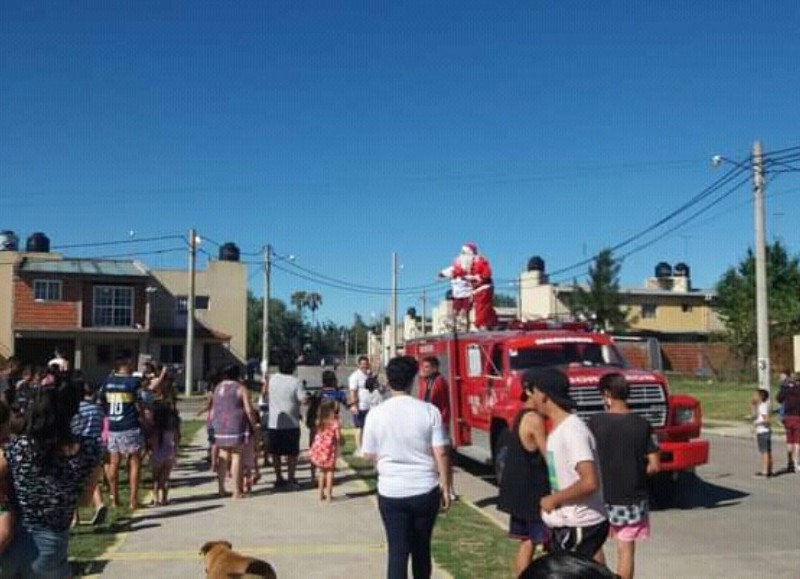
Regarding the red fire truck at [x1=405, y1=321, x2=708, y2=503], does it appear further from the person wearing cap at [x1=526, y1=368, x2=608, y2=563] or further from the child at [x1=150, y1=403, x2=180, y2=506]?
the person wearing cap at [x1=526, y1=368, x2=608, y2=563]

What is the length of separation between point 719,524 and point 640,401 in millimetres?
1889

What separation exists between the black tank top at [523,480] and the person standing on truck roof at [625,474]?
1.96ft

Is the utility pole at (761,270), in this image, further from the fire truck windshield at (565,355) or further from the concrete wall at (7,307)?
the concrete wall at (7,307)

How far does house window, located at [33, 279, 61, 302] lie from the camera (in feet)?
149

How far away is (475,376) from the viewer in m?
13.4

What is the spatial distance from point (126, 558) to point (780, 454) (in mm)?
14587

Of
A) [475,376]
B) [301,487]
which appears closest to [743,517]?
[475,376]

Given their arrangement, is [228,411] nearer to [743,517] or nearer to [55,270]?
[743,517]

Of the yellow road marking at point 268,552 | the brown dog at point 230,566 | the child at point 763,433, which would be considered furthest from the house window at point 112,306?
the brown dog at point 230,566

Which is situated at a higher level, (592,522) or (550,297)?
(550,297)

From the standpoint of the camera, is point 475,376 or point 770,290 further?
point 770,290

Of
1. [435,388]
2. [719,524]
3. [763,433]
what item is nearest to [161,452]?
[435,388]

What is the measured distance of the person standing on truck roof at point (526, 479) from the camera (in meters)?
6.00

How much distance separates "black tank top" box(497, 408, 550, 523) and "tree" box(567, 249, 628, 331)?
49.5 m
